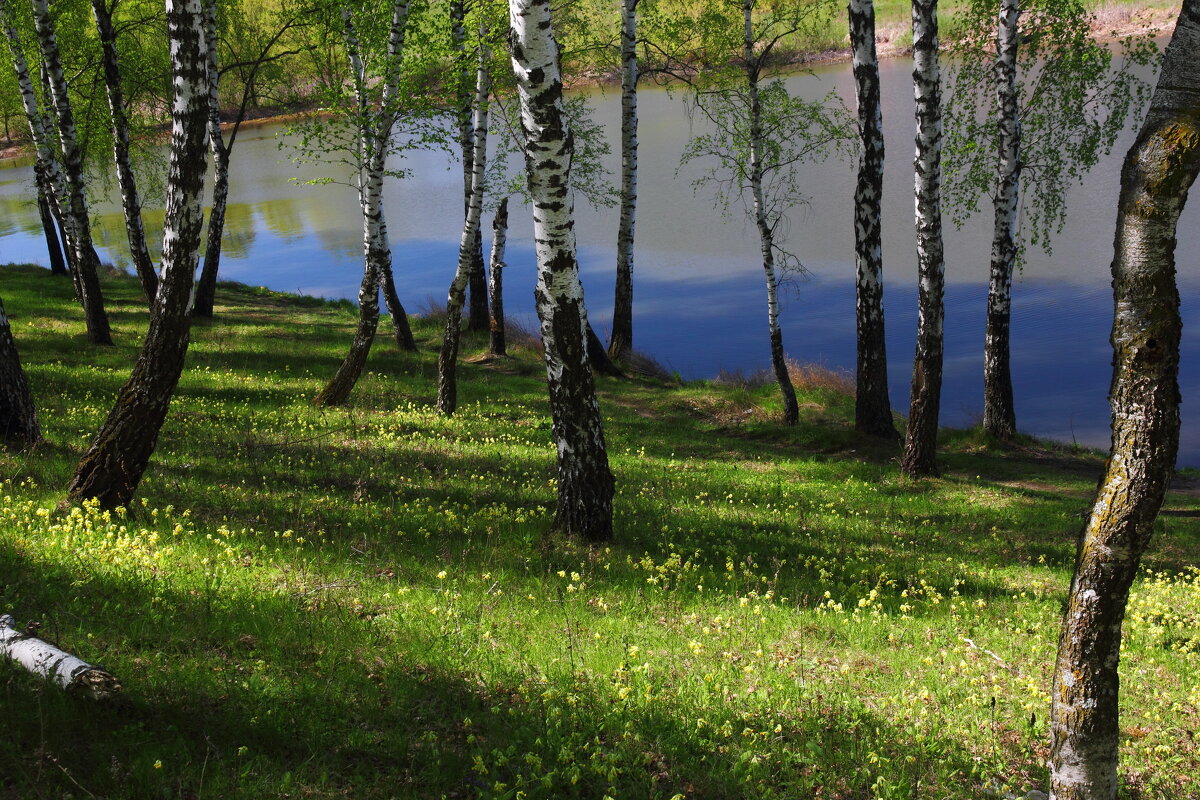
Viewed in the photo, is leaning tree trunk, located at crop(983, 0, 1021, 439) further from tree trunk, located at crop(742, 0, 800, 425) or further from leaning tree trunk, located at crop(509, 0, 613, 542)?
leaning tree trunk, located at crop(509, 0, 613, 542)

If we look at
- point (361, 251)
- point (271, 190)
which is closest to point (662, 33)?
point (361, 251)

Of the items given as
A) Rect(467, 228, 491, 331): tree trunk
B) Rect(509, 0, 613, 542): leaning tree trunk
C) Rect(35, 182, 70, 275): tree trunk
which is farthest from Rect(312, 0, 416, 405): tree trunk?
Rect(35, 182, 70, 275): tree trunk

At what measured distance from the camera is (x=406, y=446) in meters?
13.0

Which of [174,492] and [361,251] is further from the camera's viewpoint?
[361,251]

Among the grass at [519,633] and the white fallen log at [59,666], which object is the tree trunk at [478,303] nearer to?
the grass at [519,633]

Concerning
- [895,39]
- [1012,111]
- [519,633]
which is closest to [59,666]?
[519,633]

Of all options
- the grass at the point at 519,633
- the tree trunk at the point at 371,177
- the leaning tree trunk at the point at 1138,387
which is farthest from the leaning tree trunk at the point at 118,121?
the leaning tree trunk at the point at 1138,387

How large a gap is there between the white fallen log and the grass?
97 millimetres

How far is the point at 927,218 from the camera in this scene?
13.8m

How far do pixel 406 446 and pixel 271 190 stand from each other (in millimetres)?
54823

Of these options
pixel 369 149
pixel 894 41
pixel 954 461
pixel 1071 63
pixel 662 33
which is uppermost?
pixel 894 41

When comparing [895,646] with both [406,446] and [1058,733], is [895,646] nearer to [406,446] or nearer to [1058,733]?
[1058,733]

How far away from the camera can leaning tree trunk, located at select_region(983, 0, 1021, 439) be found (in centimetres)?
1744

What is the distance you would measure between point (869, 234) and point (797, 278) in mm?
19700
